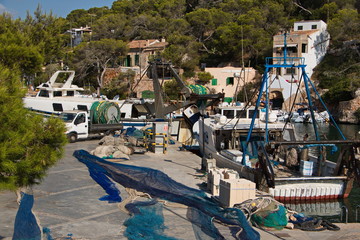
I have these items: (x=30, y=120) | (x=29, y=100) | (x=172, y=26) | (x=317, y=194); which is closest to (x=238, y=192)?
(x=317, y=194)

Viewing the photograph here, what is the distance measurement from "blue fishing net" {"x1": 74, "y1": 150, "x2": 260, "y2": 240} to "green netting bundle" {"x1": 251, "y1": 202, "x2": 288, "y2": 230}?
1.98 feet

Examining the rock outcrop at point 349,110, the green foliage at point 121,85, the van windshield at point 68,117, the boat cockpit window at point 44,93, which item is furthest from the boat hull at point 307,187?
the green foliage at point 121,85

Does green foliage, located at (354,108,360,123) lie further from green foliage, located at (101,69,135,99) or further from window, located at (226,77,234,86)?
green foliage, located at (101,69,135,99)

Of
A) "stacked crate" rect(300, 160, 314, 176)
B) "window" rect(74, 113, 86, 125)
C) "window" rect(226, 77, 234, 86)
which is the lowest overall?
"stacked crate" rect(300, 160, 314, 176)

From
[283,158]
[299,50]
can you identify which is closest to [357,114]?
[299,50]

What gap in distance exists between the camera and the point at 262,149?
14.6 metres

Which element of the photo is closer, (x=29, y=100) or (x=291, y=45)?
(x=29, y=100)

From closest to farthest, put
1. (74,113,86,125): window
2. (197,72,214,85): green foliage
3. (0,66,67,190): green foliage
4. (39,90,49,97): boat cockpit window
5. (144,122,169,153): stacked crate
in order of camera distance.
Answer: (0,66,67,190): green foliage
(144,122,169,153): stacked crate
(74,113,86,125): window
(39,90,49,97): boat cockpit window
(197,72,214,85): green foliage

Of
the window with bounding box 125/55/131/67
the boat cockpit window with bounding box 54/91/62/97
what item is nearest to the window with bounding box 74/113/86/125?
the boat cockpit window with bounding box 54/91/62/97

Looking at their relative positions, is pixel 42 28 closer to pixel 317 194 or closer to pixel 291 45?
pixel 317 194

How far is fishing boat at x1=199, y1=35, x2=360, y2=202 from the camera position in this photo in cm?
1503

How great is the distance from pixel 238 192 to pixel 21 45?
22.1 feet

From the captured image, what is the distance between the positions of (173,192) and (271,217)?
10.2 feet

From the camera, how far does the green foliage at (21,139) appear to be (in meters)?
6.08
